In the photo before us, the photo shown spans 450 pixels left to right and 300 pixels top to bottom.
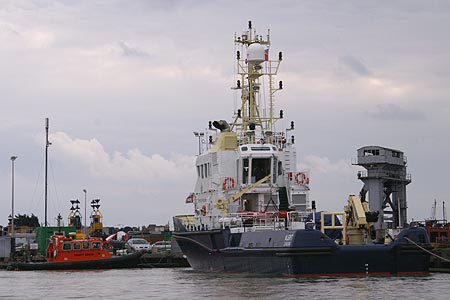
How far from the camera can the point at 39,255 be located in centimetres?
6247

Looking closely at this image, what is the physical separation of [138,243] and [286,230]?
104 feet

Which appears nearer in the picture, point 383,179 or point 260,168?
point 260,168

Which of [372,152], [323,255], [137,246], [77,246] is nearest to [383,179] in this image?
[372,152]

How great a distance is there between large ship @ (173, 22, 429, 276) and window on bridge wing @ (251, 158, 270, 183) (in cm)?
5

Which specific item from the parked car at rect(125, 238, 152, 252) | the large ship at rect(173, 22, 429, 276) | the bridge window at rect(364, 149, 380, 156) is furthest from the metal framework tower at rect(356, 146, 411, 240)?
the large ship at rect(173, 22, 429, 276)

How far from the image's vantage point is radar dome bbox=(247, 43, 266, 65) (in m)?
49.9

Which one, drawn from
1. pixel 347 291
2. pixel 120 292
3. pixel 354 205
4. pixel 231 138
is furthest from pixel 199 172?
pixel 347 291

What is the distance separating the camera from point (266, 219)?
137ft

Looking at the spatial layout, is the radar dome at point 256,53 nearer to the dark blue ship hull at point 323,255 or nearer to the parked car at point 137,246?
the dark blue ship hull at point 323,255

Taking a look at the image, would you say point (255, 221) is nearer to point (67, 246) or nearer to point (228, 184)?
point (228, 184)

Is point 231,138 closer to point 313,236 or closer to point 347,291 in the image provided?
point 313,236

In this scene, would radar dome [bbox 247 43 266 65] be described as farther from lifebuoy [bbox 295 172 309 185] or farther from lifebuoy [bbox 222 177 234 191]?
lifebuoy [bbox 222 177 234 191]

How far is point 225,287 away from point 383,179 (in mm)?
52197

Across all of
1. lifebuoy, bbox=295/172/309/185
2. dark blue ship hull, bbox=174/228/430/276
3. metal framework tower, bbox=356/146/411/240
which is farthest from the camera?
metal framework tower, bbox=356/146/411/240
